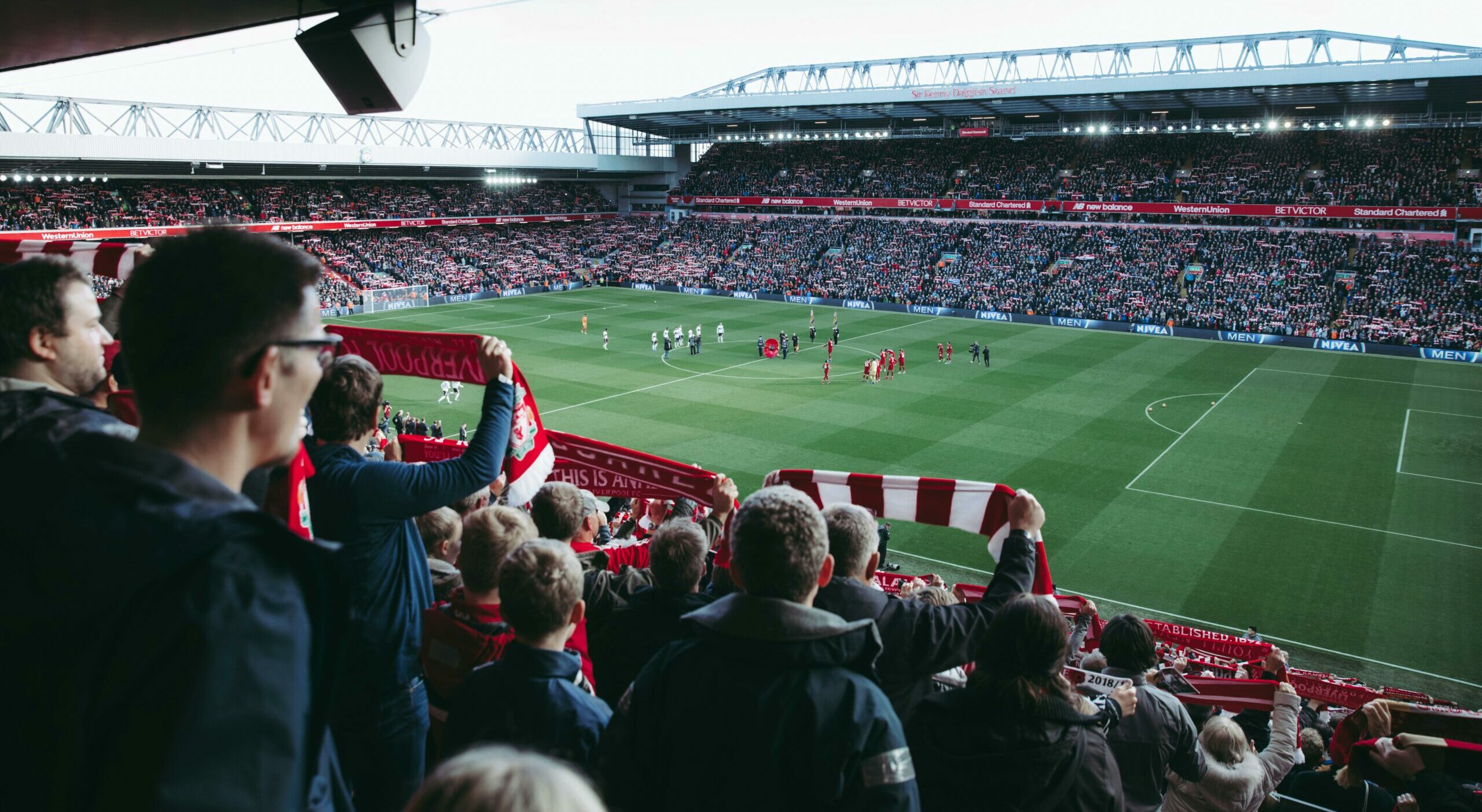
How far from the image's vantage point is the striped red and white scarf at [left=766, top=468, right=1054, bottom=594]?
17.8 feet

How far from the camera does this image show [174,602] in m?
1.54

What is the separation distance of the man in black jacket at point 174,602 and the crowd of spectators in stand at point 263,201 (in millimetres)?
58010

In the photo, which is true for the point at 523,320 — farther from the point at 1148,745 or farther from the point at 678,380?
the point at 1148,745

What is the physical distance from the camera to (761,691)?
2781mm

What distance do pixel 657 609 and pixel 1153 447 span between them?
86.7 feet

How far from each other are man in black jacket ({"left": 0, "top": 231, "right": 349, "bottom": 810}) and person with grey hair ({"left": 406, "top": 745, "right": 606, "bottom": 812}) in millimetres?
369

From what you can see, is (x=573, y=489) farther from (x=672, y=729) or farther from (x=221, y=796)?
(x=221, y=796)

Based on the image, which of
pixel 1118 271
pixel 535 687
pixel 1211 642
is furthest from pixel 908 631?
pixel 1118 271

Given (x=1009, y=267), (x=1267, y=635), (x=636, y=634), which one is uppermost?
(x=636, y=634)

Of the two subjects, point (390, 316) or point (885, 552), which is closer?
point (885, 552)

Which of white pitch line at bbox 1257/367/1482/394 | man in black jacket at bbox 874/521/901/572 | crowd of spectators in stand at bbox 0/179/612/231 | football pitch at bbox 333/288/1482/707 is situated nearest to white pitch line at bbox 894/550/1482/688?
football pitch at bbox 333/288/1482/707

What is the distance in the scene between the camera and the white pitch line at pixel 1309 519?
20.4m

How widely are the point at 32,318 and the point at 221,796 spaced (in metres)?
2.70

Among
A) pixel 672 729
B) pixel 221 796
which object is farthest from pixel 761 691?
pixel 221 796
